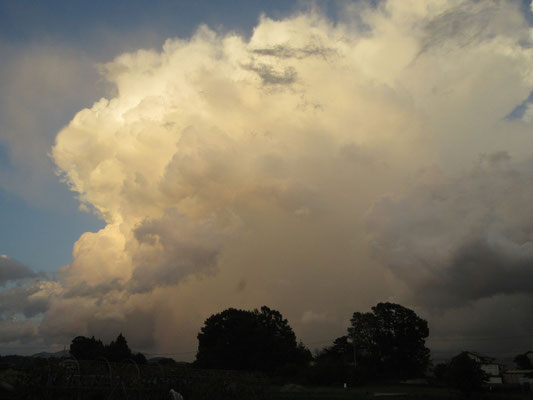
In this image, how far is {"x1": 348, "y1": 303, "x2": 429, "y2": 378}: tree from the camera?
262 ft

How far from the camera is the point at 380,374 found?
3046 inches

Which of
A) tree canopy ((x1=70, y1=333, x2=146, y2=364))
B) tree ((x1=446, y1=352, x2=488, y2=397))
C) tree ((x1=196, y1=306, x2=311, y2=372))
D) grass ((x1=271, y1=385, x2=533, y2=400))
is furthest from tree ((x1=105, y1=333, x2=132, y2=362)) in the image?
tree ((x1=446, y1=352, x2=488, y2=397))

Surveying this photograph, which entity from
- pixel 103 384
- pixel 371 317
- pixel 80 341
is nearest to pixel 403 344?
pixel 371 317

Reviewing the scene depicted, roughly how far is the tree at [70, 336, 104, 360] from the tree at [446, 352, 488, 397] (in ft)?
217

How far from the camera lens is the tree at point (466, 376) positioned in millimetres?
43312

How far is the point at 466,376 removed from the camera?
43.5m

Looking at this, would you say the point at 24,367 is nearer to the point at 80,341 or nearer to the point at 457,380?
the point at 457,380

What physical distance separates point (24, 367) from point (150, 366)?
6.97m

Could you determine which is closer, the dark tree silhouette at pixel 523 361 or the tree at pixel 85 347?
the tree at pixel 85 347

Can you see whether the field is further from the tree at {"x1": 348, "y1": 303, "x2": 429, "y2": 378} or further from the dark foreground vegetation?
the tree at {"x1": 348, "y1": 303, "x2": 429, "y2": 378}

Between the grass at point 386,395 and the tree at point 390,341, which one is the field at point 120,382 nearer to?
the grass at point 386,395

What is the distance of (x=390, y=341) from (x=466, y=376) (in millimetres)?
40631

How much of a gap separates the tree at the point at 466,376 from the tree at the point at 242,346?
3787cm

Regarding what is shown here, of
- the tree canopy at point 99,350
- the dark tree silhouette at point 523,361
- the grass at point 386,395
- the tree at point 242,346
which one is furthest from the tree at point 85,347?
the dark tree silhouette at point 523,361
